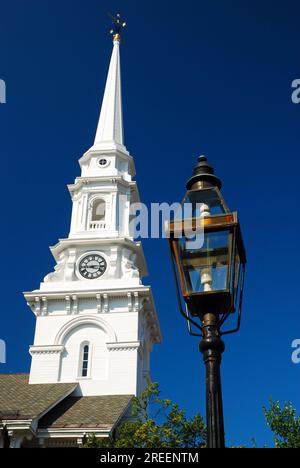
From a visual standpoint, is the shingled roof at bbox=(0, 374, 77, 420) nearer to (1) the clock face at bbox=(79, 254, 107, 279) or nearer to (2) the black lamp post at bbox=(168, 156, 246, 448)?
(1) the clock face at bbox=(79, 254, 107, 279)

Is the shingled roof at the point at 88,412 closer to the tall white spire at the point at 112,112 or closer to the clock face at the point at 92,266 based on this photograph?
the clock face at the point at 92,266

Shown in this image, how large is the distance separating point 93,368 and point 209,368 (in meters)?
28.0

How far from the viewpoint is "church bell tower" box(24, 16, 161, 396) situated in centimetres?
3297

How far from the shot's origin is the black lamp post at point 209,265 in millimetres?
6129

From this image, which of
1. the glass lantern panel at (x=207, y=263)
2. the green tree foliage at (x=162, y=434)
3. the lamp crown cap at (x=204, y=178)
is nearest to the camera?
the glass lantern panel at (x=207, y=263)

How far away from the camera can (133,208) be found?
1636 inches

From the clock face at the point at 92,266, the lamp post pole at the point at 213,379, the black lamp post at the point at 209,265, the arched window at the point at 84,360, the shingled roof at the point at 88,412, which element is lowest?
the lamp post pole at the point at 213,379

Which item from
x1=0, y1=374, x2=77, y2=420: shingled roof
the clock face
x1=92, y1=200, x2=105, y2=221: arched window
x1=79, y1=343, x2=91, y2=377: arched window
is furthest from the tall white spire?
x1=0, y1=374, x2=77, y2=420: shingled roof

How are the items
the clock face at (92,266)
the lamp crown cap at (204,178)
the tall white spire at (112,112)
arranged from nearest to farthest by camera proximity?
the lamp crown cap at (204,178) → the clock face at (92,266) → the tall white spire at (112,112)

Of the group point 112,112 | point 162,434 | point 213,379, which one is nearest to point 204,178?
point 213,379

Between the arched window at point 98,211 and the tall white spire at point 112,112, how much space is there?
16.8ft

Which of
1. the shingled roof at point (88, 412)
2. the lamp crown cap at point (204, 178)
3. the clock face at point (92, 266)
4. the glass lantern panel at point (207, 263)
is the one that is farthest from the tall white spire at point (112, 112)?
the glass lantern panel at point (207, 263)
